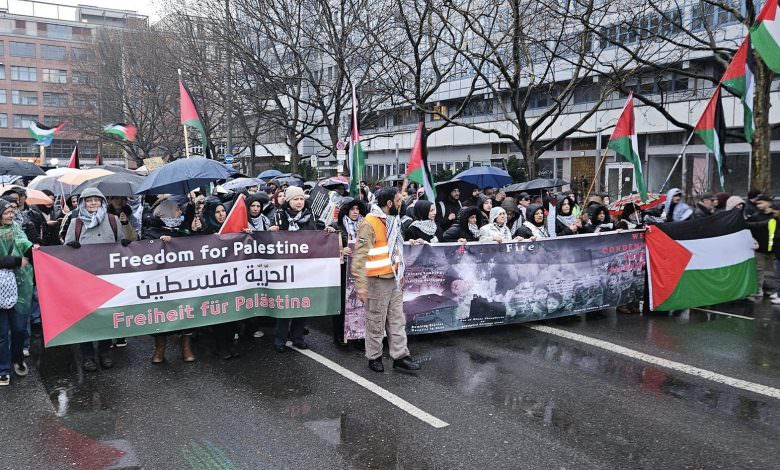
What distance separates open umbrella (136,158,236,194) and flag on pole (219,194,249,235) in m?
0.79

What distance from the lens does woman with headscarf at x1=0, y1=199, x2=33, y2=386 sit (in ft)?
19.9

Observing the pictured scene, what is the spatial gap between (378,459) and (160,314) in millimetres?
3225

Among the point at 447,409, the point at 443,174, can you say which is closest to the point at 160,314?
the point at 447,409

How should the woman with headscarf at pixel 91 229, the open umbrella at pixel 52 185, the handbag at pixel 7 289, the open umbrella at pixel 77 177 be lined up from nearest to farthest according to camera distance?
the handbag at pixel 7 289 < the woman with headscarf at pixel 91 229 < the open umbrella at pixel 77 177 < the open umbrella at pixel 52 185

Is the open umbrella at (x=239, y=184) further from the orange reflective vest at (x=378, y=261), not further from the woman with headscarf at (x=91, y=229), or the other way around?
the orange reflective vest at (x=378, y=261)

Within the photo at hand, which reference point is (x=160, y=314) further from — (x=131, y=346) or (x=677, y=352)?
(x=677, y=352)

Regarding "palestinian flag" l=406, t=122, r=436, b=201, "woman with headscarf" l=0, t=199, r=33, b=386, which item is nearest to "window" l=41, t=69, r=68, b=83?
"palestinian flag" l=406, t=122, r=436, b=201

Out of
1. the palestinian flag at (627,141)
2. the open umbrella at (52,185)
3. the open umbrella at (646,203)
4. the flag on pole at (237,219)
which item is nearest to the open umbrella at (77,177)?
the open umbrella at (52,185)

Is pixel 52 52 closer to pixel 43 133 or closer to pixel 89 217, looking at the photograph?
pixel 43 133

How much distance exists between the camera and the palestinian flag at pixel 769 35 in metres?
9.67

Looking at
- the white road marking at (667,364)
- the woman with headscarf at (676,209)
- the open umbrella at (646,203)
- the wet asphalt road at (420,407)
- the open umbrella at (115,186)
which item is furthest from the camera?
the open umbrella at (646,203)

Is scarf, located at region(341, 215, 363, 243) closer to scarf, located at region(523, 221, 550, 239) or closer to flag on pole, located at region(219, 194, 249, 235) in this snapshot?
flag on pole, located at region(219, 194, 249, 235)

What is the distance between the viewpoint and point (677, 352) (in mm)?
7121

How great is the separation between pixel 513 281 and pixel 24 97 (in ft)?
290
